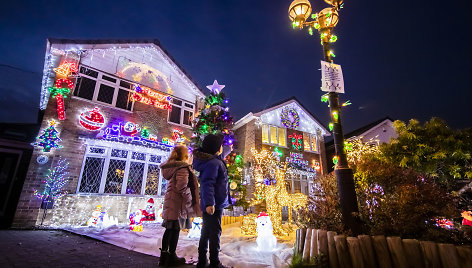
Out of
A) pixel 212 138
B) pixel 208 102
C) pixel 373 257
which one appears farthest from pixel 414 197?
pixel 208 102

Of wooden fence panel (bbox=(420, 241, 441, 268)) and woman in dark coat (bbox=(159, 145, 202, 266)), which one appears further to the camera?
woman in dark coat (bbox=(159, 145, 202, 266))

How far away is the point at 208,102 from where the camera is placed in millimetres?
7867

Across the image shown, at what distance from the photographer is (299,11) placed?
4812 millimetres

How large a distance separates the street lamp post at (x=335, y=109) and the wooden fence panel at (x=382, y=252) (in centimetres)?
48

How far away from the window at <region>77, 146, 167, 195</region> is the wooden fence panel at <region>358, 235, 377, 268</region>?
10036 mm

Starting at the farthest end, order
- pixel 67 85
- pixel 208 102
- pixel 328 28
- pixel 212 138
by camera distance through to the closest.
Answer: pixel 67 85
pixel 208 102
pixel 328 28
pixel 212 138

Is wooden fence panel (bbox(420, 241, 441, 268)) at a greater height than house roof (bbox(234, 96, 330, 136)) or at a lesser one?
lesser

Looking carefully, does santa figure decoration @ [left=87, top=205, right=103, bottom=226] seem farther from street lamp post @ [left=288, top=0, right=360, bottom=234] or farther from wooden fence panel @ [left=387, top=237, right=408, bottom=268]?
wooden fence panel @ [left=387, top=237, right=408, bottom=268]

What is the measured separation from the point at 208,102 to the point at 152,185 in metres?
6.03

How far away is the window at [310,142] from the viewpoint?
17031 mm

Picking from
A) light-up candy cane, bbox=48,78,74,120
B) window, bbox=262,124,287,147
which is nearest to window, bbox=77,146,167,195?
light-up candy cane, bbox=48,78,74,120

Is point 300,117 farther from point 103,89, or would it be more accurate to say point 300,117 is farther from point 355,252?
point 355,252

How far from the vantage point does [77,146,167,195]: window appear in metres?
9.48

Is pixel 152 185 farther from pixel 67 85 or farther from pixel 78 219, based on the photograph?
pixel 67 85
